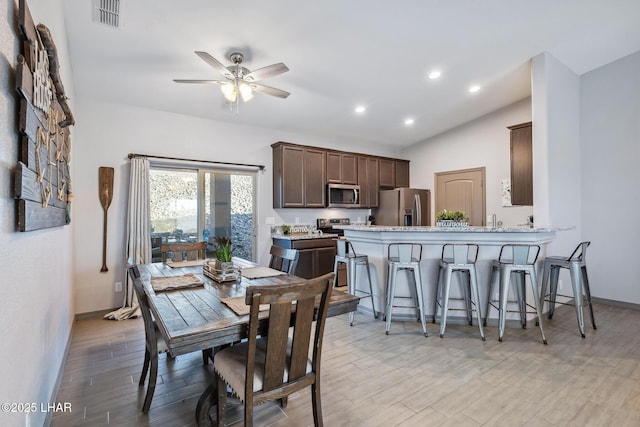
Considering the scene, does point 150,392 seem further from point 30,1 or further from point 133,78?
point 133,78

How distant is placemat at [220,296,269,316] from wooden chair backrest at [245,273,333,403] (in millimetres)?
136

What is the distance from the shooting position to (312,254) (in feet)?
16.3

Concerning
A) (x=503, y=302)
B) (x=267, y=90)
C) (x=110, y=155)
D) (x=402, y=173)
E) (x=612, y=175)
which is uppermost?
(x=267, y=90)

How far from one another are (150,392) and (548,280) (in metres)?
4.22

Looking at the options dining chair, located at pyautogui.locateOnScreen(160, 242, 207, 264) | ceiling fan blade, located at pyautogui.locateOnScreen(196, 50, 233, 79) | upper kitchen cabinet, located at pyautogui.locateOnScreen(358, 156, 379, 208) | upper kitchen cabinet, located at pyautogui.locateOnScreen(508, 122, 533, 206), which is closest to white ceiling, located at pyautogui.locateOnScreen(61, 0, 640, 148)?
ceiling fan blade, located at pyautogui.locateOnScreen(196, 50, 233, 79)

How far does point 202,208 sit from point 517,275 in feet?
13.6

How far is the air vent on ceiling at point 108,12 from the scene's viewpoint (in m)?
2.32

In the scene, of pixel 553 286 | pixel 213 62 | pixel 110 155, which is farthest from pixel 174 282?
pixel 553 286

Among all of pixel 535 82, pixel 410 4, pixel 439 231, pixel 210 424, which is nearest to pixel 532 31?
pixel 535 82

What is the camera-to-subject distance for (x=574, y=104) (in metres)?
4.43

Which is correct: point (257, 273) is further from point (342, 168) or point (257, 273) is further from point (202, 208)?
point (342, 168)

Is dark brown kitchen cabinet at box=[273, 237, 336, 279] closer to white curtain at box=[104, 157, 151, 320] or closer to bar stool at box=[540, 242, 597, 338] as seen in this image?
white curtain at box=[104, 157, 151, 320]

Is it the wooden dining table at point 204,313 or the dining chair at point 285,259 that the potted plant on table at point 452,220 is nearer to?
the dining chair at point 285,259

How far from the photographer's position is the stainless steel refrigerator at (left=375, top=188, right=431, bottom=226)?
5.77 metres
